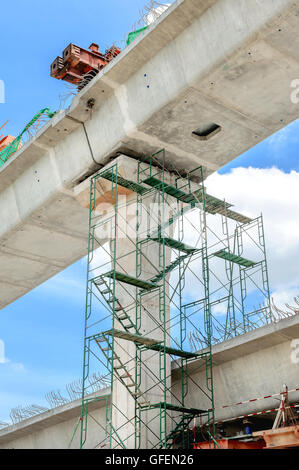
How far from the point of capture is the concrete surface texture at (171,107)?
17.8m

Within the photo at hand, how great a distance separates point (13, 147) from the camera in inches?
1038

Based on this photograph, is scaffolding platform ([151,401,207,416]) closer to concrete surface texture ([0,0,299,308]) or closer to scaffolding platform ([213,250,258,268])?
scaffolding platform ([213,250,258,268])

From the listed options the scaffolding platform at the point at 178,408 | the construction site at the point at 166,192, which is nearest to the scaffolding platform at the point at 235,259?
the construction site at the point at 166,192

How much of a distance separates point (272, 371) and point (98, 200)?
8.12m

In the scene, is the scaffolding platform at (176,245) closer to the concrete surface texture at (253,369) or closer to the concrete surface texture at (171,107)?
the concrete surface texture at (171,107)

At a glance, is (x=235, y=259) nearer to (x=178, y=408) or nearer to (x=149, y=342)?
(x=149, y=342)

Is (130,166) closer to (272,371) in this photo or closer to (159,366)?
(159,366)

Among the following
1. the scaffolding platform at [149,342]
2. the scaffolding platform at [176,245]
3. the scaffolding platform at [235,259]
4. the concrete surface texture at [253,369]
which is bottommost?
the concrete surface texture at [253,369]

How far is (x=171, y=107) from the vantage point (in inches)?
778

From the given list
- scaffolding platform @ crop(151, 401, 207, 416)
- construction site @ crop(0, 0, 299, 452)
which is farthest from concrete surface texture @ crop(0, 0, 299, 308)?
scaffolding platform @ crop(151, 401, 207, 416)

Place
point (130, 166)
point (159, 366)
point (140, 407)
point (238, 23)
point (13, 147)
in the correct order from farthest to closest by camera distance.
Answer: point (13, 147)
point (130, 166)
point (159, 366)
point (140, 407)
point (238, 23)

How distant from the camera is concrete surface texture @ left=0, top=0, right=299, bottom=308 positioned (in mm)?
17844

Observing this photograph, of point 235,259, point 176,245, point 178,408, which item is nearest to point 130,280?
point 176,245
